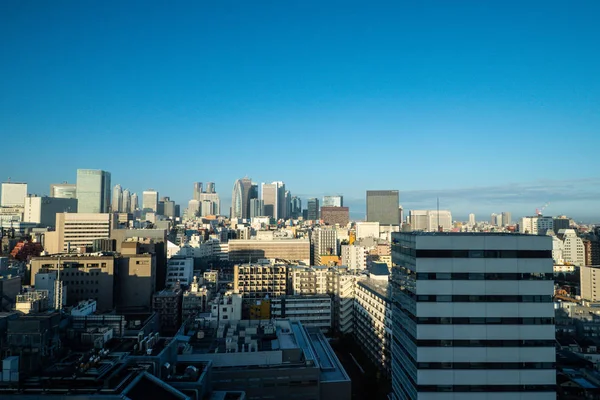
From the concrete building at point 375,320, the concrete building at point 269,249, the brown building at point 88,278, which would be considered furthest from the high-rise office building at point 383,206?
the brown building at point 88,278

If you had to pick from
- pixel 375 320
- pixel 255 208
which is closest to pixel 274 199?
pixel 255 208

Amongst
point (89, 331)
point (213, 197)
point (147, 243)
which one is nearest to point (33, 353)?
point (89, 331)

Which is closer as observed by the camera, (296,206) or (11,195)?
(11,195)

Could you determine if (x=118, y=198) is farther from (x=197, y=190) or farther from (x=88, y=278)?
(x=88, y=278)

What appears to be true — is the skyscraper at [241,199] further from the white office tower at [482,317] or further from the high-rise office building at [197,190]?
the white office tower at [482,317]

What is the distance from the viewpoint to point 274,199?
161 metres

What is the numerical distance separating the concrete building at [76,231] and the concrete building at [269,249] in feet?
57.2

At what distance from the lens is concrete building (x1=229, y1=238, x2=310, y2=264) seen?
64.4m

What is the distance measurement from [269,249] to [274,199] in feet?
316

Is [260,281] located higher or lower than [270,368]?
higher

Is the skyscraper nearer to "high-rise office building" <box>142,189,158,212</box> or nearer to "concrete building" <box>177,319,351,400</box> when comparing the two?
"high-rise office building" <box>142,189,158,212</box>

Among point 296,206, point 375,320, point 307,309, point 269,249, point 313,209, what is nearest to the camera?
point 375,320

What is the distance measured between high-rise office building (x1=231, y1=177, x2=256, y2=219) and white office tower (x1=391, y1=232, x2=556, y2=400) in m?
143

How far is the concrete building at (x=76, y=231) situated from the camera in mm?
51594
